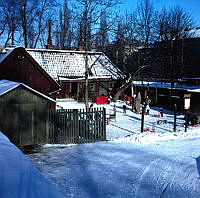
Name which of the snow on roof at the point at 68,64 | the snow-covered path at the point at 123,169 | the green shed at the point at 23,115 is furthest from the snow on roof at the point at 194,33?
the green shed at the point at 23,115

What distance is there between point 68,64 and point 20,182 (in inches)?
1007

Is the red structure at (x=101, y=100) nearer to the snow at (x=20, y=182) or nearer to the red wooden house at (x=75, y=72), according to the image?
the red wooden house at (x=75, y=72)

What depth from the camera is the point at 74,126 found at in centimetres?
1148

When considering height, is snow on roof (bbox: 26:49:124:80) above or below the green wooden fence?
above

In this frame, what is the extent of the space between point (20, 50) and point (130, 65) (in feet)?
69.4

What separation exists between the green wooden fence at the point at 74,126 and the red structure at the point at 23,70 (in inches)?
255

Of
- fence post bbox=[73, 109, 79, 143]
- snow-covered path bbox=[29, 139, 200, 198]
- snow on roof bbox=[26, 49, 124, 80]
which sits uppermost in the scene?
snow on roof bbox=[26, 49, 124, 80]

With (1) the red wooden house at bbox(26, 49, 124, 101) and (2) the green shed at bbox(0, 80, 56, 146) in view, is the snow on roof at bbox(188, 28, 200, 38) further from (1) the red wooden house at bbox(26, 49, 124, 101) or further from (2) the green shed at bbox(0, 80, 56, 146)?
(2) the green shed at bbox(0, 80, 56, 146)

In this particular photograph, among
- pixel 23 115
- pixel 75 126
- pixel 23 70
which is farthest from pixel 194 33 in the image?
pixel 23 115

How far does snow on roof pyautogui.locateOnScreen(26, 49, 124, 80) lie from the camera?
2727cm

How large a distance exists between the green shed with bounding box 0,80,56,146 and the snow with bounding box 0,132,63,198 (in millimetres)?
6423

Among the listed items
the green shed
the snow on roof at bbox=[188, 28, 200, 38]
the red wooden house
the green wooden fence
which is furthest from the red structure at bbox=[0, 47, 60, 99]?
the snow on roof at bbox=[188, 28, 200, 38]

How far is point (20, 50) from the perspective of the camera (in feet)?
53.6

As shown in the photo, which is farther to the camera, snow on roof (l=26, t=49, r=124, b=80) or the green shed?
snow on roof (l=26, t=49, r=124, b=80)
